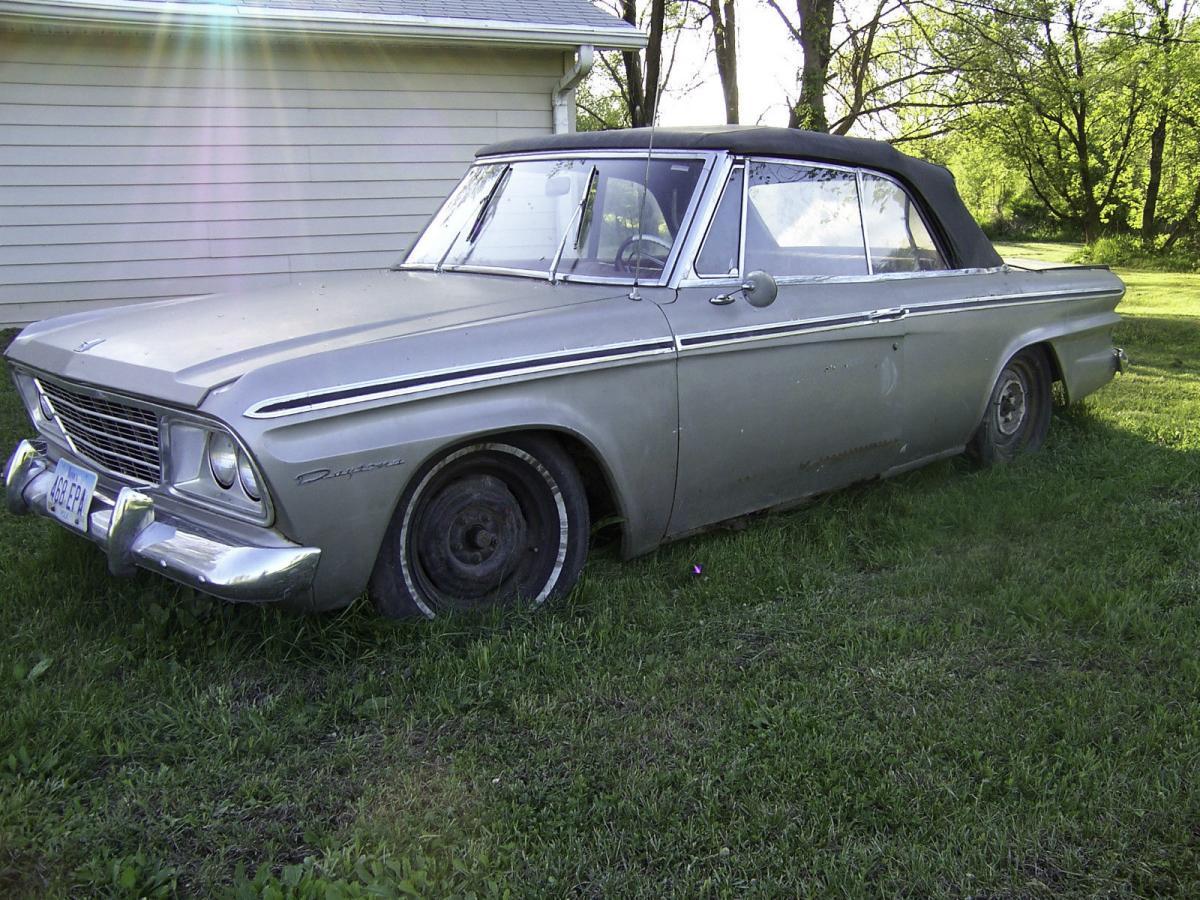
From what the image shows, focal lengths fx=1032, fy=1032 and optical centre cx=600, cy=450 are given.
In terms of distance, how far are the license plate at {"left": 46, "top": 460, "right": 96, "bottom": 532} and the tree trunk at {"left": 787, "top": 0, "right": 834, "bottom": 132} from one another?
32.7 ft

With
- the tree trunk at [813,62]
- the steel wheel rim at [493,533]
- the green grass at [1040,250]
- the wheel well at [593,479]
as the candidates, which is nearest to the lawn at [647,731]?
the steel wheel rim at [493,533]

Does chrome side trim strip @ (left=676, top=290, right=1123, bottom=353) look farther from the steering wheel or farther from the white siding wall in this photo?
the white siding wall

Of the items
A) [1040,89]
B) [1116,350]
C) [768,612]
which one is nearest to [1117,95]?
[1040,89]

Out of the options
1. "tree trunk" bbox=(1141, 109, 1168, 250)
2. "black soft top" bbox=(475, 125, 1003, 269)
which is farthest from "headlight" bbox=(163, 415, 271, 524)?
"tree trunk" bbox=(1141, 109, 1168, 250)

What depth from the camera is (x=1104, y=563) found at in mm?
3793

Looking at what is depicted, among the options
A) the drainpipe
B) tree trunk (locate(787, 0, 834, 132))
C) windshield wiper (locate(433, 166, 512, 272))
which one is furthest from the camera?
tree trunk (locate(787, 0, 834, 132))

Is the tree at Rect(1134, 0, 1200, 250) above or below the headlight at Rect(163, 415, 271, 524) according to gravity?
above

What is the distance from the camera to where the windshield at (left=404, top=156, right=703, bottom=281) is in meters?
3.74

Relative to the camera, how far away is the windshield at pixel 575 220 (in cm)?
374

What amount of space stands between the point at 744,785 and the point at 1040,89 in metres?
13.2

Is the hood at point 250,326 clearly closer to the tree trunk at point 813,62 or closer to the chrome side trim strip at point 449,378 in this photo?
the chrome side trim strip at point 449,378

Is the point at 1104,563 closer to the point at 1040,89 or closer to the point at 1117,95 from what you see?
the point at 1040,89

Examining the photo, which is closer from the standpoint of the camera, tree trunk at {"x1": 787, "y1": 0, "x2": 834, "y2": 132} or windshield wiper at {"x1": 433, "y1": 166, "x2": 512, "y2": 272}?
windshield wiper at {"x1": 433, "y1": 166, "x2": 512, "y2": 272}

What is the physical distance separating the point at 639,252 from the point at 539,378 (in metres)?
0.82
